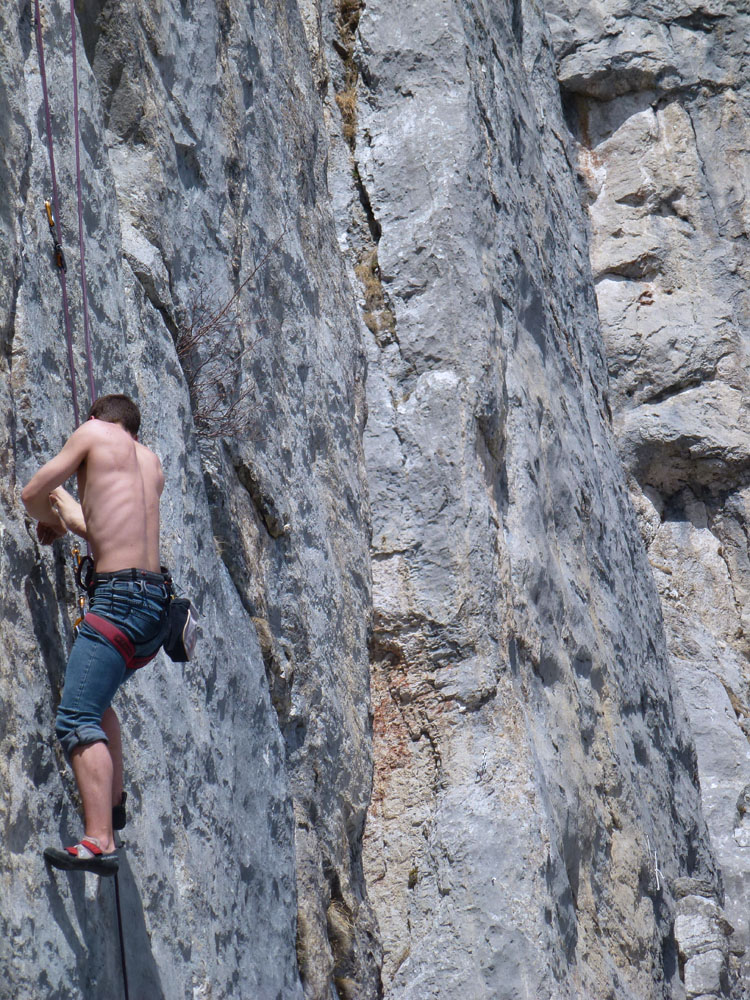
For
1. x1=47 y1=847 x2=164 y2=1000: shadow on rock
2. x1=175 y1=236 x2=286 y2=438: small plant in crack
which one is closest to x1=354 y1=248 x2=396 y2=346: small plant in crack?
x1=175 y1=236 x2=286 y2=438: small plant in crack

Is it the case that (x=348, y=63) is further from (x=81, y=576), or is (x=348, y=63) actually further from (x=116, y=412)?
(x=81, y=576)

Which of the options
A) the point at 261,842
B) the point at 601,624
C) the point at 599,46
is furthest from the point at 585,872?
the point at 599,46

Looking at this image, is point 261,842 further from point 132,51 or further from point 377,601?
point 132,51

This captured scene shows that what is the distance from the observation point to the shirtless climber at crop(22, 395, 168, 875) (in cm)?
359

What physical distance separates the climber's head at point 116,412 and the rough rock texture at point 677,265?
8.68m

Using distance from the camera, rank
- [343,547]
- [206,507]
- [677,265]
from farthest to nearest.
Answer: [677,265]
[343,547]
[206,507]

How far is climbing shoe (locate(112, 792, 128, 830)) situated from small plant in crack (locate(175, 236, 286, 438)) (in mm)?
2010

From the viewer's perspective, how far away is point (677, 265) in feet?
43.7

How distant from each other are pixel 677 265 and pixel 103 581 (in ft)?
34.7

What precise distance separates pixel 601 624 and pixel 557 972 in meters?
2.85

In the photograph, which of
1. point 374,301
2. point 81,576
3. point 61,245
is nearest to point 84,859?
point 81,576

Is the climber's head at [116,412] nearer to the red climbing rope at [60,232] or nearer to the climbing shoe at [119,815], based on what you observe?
the red climbing rope at [60,232]

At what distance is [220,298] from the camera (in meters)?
5.79

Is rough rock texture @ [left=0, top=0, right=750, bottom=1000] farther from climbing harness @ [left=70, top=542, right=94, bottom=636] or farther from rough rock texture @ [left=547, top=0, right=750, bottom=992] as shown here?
rough rock texture @ [left=547, top=0, right=750, bottom=992]
